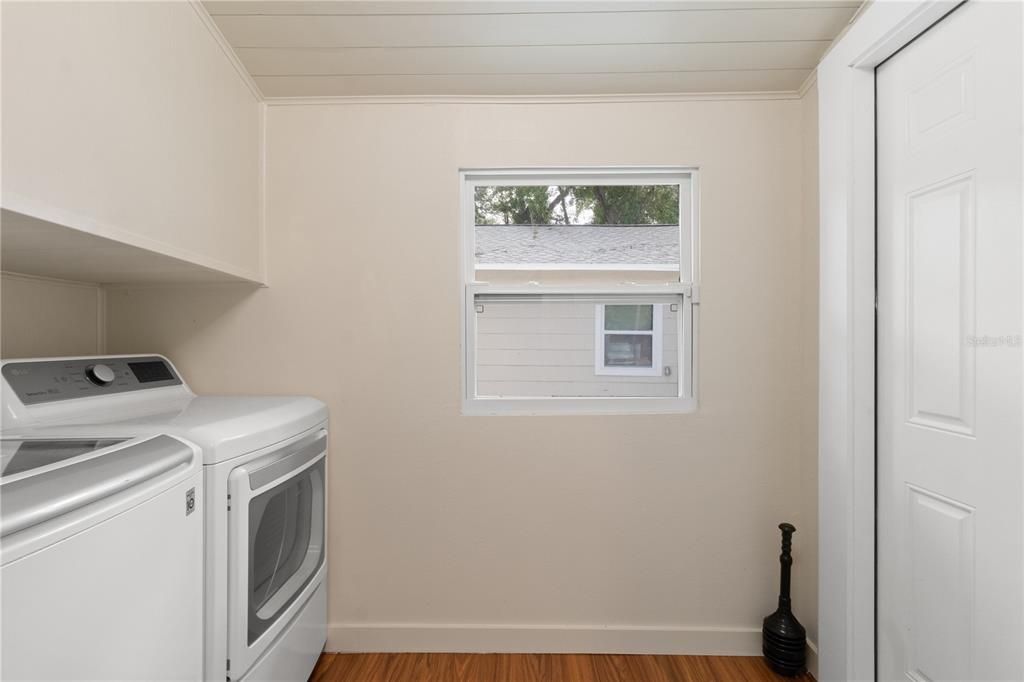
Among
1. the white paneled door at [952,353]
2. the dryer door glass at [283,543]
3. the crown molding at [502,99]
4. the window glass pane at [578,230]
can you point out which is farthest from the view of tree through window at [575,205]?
the dryer door glass at [283,543]

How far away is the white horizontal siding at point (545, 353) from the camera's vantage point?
177 cm

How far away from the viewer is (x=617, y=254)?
1794 millimetres

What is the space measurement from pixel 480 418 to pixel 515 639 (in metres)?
0.88

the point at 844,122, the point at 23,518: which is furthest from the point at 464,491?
the point at 844,122

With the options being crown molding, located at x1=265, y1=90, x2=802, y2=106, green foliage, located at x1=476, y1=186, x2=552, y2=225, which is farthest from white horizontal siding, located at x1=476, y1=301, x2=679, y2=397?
crown molding, located at x1=265, y1=90, x2=802, y2=106

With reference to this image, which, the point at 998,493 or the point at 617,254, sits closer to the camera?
the point at 998,493

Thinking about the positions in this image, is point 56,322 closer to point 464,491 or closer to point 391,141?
point 391,141

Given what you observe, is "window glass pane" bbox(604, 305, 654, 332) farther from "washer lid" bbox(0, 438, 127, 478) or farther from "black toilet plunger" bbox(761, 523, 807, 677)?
"washer lid" bbox(0, 438, 127, 478)

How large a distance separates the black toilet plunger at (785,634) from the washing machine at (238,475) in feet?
5.48

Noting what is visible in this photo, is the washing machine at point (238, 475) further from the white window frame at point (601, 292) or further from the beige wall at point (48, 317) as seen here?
the white window frame at point (601, 292)

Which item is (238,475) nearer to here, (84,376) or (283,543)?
(283,543)

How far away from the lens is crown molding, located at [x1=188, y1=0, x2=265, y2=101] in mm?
1266

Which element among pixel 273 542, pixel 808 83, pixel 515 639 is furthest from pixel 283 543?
pixel 808 83

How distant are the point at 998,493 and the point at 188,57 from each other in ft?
7.87
